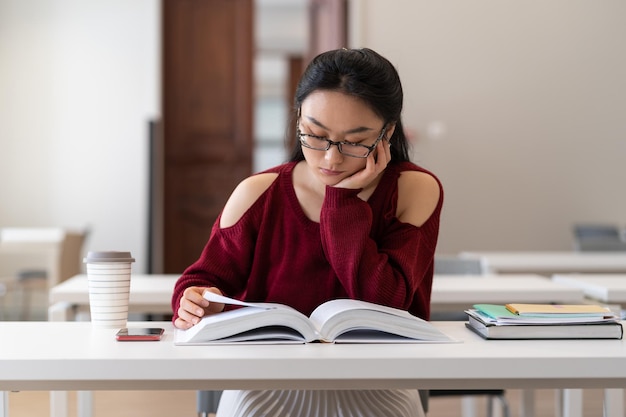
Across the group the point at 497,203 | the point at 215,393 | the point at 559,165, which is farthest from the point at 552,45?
the point at 215,393

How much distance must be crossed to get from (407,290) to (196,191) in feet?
14.9

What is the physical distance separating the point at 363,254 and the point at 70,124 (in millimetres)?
5383

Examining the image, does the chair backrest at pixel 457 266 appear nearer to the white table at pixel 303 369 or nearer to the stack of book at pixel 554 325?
the stack of book at pixel 554 325

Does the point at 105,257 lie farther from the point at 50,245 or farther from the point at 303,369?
the point at 50,245

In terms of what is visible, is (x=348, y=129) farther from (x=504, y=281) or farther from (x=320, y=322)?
(x=504, y=281)

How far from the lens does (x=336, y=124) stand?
1410 millimetres

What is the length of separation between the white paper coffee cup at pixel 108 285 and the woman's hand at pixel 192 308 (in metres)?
0.10

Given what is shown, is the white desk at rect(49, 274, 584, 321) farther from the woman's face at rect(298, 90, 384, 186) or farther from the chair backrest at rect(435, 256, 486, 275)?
the woman's face at rect(298, 90, 384, 186)

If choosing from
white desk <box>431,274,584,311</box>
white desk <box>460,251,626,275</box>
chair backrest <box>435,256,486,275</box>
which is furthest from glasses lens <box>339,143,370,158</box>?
white desk <box>460,251,626,275</box>

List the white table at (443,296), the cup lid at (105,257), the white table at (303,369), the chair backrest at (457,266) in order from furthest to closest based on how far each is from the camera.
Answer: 1. the chair backrest at (457,266)
2. the white table at (443,296)
3. the cup lid at (105,257)
4. the white table at (303,369)

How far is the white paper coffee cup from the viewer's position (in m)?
1.34

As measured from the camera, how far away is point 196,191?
589cm

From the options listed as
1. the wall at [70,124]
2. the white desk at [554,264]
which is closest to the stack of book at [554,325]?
the white desk at [554,264]

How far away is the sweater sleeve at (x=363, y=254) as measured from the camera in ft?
4.73
